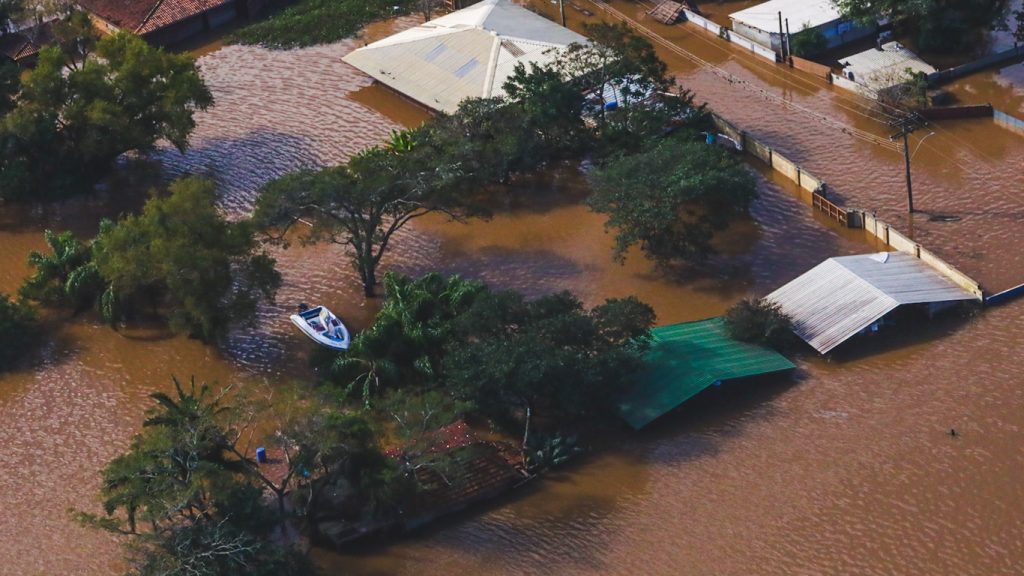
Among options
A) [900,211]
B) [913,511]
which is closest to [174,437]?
[913,511]

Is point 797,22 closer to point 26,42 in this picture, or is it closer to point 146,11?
point 146,11

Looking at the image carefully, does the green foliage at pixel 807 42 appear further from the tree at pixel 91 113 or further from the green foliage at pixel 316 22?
the tree at pixel 91 113

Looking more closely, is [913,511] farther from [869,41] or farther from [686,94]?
[869,41]

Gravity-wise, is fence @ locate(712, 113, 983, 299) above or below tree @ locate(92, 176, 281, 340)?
below

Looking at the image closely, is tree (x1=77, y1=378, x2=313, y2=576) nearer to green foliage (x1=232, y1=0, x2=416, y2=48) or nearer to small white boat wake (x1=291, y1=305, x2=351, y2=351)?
small white boat wake (x1=291, y1=305, x2=351, y2=351)

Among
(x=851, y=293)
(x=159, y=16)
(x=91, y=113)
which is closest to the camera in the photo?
(x=851, y=293)

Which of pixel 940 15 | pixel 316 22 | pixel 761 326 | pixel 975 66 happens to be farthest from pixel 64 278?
pixel 975 66

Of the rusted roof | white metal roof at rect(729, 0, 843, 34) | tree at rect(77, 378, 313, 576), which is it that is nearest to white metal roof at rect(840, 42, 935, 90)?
white metal roof at rect(729, 0, 843, 34)
